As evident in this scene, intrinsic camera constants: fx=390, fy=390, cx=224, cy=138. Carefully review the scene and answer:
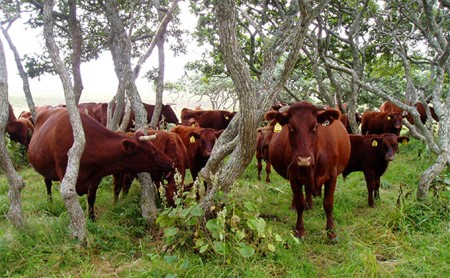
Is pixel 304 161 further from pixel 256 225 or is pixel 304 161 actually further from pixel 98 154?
pixel 98 154

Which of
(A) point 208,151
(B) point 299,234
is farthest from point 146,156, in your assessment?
(B) point 299,234

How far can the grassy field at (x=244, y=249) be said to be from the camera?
4336 mm

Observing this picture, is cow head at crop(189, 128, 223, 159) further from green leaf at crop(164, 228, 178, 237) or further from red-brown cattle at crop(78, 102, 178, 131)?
red-brown cattle at crop(78, 102, 178, 131)

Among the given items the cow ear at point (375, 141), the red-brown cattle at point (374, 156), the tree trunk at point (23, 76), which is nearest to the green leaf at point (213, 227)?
the red-brown cattle at point (374, 156)

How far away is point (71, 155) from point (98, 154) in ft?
3.23

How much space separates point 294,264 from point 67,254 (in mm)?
2693

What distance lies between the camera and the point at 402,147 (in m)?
13.1

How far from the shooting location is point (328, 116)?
5465 millimetres

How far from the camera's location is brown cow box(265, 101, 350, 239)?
5144mm

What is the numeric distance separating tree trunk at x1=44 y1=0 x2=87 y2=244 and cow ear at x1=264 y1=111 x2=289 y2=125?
94.9 inches

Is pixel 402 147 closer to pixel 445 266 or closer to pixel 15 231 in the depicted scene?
pixel 445 266

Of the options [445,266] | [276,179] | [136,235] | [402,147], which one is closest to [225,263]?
[136,235]

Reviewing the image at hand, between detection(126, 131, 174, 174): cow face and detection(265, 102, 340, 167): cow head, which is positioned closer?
detection(265, 102, 340, 167): cow head

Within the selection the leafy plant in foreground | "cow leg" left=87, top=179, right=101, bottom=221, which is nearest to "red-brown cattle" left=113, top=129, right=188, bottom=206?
"cow leg" left=87, top=179, right=101, bottom=221
